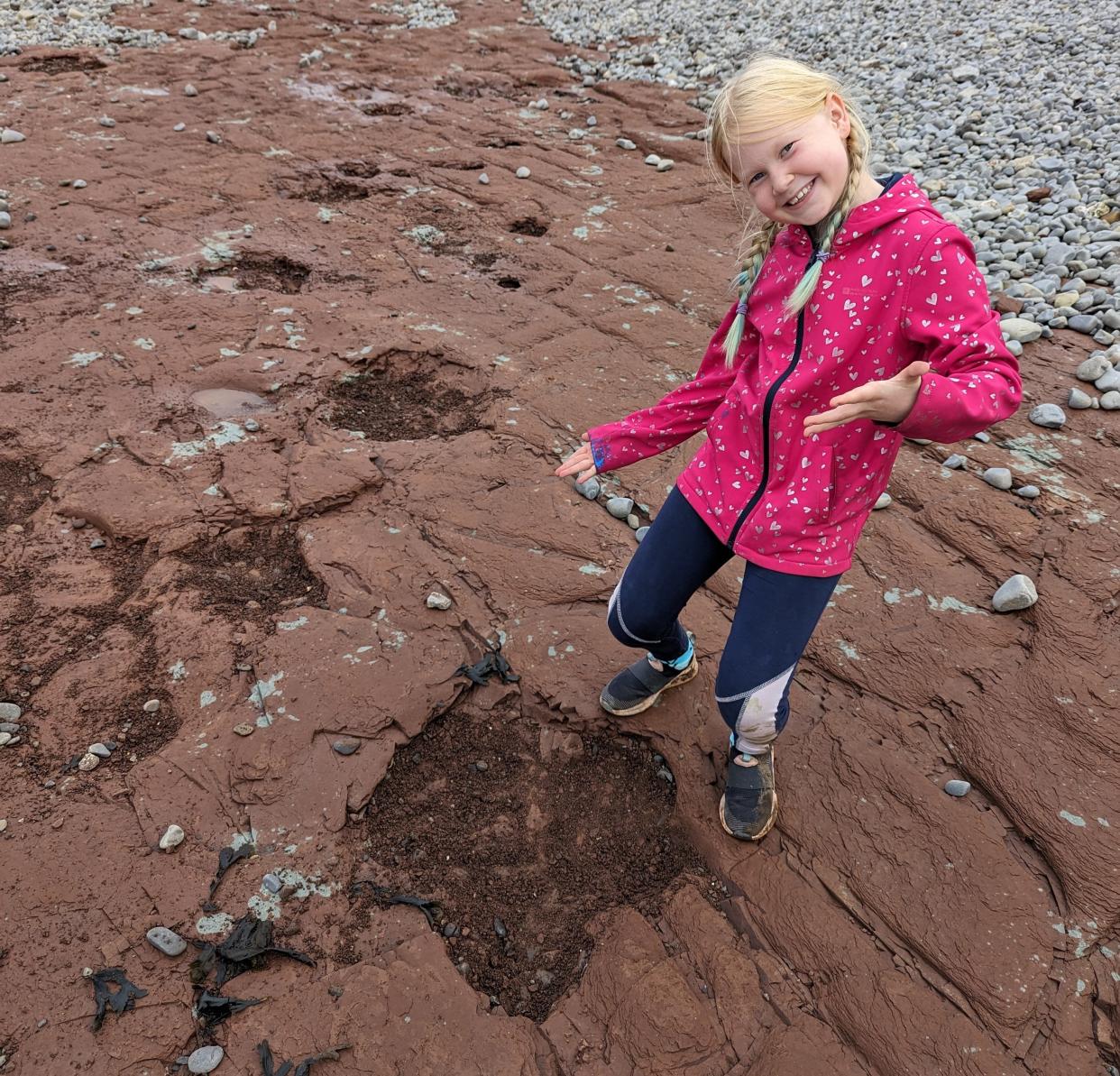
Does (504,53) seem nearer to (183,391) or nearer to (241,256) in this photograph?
(241,256)

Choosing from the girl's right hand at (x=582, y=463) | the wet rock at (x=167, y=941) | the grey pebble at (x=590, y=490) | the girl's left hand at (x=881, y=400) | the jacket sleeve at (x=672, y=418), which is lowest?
the wet rock at (x=167, y=941)

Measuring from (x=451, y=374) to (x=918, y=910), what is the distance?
2832mm

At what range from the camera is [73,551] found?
9.21ft

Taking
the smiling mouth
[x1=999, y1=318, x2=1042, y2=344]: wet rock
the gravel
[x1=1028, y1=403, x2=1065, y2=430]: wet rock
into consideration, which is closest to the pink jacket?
the smiling mouth

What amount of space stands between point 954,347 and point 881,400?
0.22m

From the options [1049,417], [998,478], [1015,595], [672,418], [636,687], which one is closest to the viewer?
[672,418]

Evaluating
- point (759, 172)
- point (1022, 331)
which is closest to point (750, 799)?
point (759, 172)

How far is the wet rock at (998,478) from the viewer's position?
3.20 metres

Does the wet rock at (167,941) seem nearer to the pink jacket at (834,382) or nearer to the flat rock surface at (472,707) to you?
the flat rock surface at (472,707)

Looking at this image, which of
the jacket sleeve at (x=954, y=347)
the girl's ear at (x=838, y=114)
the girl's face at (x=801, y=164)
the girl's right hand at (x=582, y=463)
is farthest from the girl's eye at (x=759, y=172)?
the girl's right hand at (x=582, y=463)

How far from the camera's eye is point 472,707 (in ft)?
8.04

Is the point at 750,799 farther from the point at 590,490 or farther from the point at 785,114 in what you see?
the point at 785,114

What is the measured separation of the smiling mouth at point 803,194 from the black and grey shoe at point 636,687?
4.28 ft

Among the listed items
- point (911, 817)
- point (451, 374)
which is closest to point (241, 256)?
point (451, 374)
